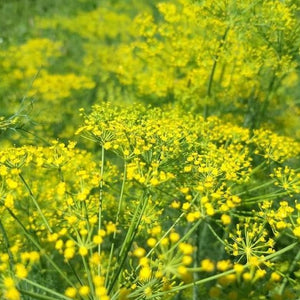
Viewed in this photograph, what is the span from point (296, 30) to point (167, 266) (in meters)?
3.59

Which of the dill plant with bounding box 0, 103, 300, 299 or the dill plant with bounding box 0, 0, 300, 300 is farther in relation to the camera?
the dill plant with bounding box 0, 0, 300, 300

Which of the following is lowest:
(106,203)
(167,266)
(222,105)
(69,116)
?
(69,116)

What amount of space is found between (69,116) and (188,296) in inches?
167

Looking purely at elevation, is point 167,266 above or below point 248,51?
below

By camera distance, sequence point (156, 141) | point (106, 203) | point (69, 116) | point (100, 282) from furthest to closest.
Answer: point (69, 116), point (106, 203), point (156, 141), point (100, 282)

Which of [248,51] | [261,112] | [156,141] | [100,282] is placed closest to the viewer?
[100,282]

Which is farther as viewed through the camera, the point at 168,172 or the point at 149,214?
the point at 149,214

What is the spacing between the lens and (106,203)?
15.4ft

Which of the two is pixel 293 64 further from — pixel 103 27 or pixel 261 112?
pixel 103 27

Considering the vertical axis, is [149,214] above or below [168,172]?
below

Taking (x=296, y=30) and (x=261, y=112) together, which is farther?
(x=261, y=112)

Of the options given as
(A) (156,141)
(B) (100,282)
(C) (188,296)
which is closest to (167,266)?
(B) (100,282)

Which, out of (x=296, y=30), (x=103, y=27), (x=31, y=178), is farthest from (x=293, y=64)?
(x=103, y=27)

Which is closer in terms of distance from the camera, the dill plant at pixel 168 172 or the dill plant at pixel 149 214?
the dill plant at pixel 149 214
